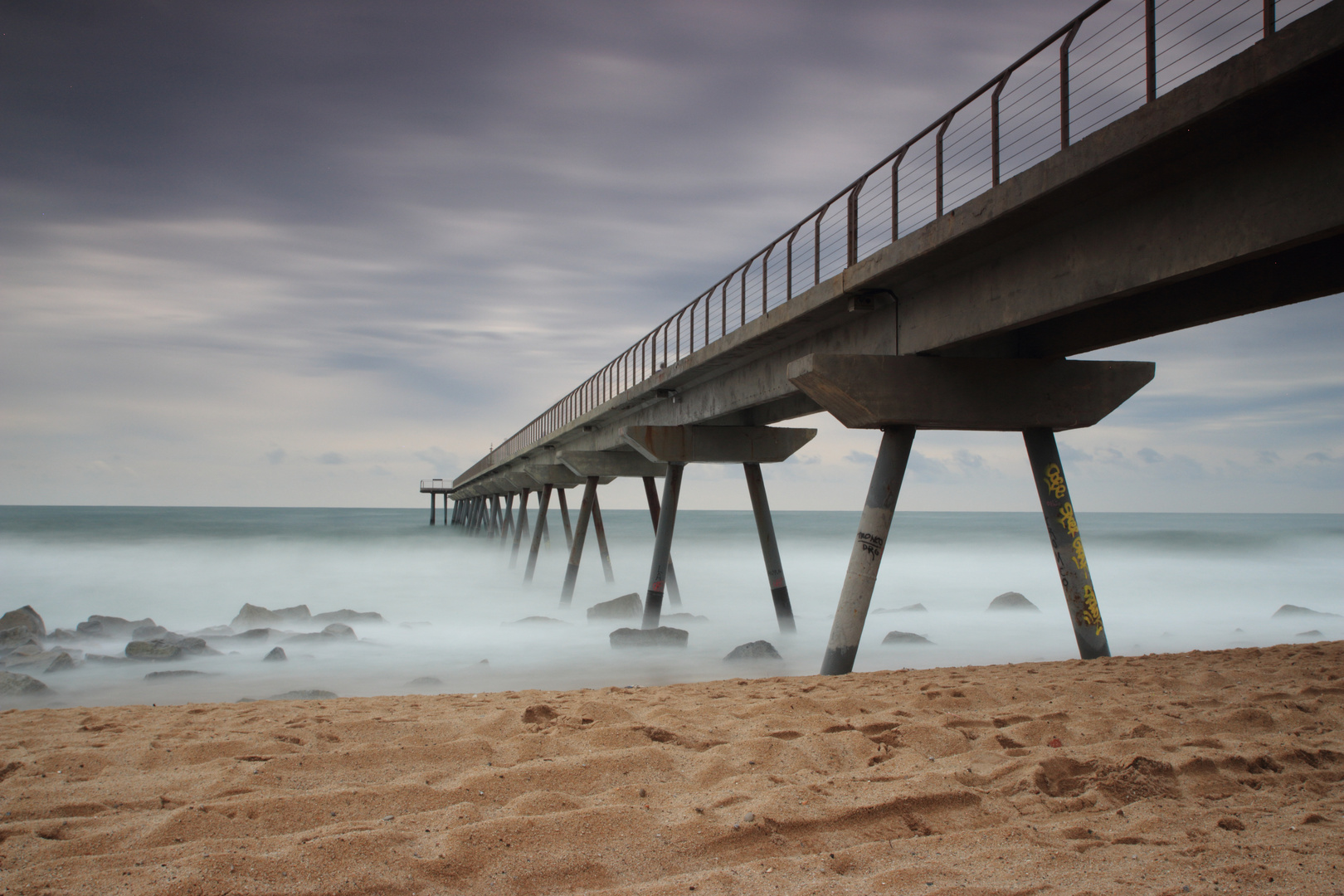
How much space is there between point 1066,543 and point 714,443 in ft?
22.2

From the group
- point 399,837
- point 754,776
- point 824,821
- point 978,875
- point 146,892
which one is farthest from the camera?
point 754,776

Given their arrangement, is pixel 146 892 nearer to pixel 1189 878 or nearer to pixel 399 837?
pixel 399 837

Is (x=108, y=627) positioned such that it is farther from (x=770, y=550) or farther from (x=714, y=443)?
(x=770, y=550)

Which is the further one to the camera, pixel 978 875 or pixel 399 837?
pixel 399 837

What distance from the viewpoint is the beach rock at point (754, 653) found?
404 inches

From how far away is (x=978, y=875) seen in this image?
2.93 m

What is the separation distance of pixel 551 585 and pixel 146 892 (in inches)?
919

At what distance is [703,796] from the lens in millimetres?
3742

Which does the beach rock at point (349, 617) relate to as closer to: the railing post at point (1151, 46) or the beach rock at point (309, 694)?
the beach rock at point (309, 694)

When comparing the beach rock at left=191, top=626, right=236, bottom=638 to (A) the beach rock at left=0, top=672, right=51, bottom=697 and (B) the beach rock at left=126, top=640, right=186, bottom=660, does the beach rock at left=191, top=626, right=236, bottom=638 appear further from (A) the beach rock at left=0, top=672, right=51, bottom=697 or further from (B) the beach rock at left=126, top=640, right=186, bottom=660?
(A) the beach rock at left=0, top=672, right=51, bottom=697

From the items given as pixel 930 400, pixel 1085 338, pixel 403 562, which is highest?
pixel 1085 338

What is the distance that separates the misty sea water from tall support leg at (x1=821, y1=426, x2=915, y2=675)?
1392 mm

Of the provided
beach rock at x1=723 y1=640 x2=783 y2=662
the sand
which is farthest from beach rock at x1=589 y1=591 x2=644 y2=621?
the sand

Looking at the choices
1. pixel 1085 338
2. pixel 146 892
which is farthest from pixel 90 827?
pixel 1085 338
